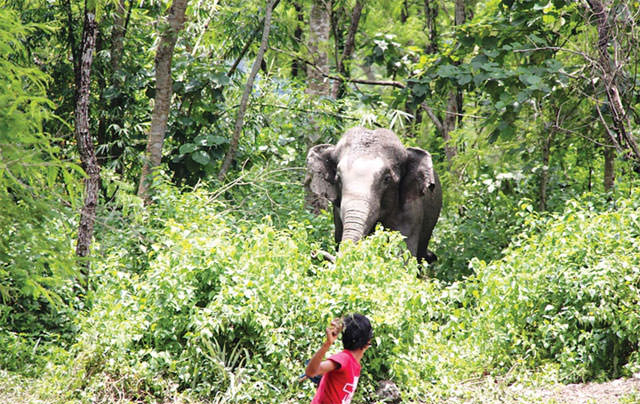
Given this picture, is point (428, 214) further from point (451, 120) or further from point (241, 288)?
point (241, 288)

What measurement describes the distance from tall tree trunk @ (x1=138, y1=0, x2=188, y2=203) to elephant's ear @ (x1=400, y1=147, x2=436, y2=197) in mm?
3170

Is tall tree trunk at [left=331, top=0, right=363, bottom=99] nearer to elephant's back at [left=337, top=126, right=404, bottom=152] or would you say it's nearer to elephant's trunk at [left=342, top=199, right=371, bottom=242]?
elephant's back at [left=337, top=126, right=404, bottom=152]

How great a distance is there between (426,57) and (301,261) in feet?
17.2

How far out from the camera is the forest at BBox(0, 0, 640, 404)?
22.3 ft

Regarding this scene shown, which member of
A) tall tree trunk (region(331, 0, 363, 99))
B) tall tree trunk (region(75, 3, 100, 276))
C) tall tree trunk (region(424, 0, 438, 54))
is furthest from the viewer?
tall tree trunk (region(424, 0, 438, 54))

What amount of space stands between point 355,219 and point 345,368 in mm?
4953

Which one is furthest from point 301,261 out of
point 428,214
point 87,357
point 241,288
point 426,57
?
point 426,57

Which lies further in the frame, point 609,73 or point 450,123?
point 450,123

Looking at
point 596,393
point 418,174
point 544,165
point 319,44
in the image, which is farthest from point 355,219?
point 319,44

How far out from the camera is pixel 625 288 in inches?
287

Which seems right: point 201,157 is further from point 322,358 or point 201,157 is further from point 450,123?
point 322,358

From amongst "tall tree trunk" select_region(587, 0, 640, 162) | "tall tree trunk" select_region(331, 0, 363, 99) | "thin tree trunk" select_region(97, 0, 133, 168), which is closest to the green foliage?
"thin tree trunk" select_region(97, 0, 133, 168)

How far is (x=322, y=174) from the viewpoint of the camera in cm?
1126

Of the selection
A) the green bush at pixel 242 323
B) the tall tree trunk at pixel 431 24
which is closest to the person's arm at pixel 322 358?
the green bush at pixel 242 323
